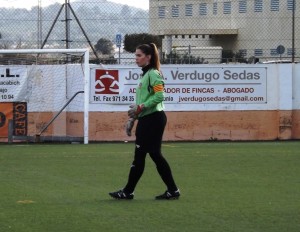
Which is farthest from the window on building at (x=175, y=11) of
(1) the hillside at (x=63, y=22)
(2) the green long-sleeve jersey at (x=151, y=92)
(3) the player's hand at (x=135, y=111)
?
(3) the player's hand at (x=135, y=111)

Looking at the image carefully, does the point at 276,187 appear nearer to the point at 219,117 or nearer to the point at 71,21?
the point at 219,117

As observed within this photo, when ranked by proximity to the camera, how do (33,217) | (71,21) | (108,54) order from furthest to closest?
(108,54), (71,21), (33,217)

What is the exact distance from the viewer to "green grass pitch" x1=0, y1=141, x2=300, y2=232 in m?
8.66

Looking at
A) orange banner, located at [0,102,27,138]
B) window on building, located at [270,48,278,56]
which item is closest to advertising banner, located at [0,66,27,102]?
orange banner, located at [0,102,27,138]

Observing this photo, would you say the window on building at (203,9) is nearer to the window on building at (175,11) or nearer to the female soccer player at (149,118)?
the window on building at (175,11)

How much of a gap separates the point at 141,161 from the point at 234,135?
1328 centimetres

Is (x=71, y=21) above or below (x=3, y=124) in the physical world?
above

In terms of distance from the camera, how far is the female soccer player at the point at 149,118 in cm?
1026

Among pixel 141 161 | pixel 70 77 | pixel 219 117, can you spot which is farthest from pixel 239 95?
pixel 141 161

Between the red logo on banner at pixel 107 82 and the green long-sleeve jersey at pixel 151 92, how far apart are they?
12662 mm

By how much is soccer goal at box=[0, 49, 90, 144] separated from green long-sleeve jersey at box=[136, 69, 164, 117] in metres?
12.2

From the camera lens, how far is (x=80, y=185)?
1224 centimetres

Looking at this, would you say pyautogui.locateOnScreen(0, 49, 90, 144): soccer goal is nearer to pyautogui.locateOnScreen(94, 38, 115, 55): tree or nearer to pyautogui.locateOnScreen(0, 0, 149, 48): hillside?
pyautogui.locateOnScreen(0, 0, 149, 48): hillside

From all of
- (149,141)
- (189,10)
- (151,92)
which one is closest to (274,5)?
(189,10)
